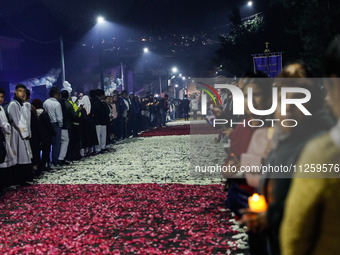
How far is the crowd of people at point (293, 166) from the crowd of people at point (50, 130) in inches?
280

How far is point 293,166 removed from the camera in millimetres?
2340

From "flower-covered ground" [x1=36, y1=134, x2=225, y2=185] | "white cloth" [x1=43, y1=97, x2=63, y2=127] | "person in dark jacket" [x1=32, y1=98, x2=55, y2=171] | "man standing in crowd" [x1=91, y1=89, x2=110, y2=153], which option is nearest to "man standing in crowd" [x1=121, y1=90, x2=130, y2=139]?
"flower-covered ground" [x1=36, y1=134, x2=225, y2=185]

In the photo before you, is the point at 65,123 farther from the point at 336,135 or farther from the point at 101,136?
the point at 336,135

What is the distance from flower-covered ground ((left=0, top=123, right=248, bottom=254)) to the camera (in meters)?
6.16

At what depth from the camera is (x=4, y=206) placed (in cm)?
887

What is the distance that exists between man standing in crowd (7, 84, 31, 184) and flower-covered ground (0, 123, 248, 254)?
0.59 m

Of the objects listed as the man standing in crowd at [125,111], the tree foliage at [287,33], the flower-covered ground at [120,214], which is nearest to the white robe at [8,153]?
the flower-covered ground at [120,214]

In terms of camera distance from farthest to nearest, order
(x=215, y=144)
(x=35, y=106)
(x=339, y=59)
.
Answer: (x=215, y=144), (x=35, y=106), (x=339, y=59)

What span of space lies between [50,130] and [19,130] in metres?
1.81

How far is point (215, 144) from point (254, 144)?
654 inches

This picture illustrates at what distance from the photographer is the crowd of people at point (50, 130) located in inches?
413

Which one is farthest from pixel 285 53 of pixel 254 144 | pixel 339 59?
pixel 339 59

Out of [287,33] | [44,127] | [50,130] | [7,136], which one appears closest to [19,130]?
[7,136]

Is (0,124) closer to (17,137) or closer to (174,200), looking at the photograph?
(17,137)
